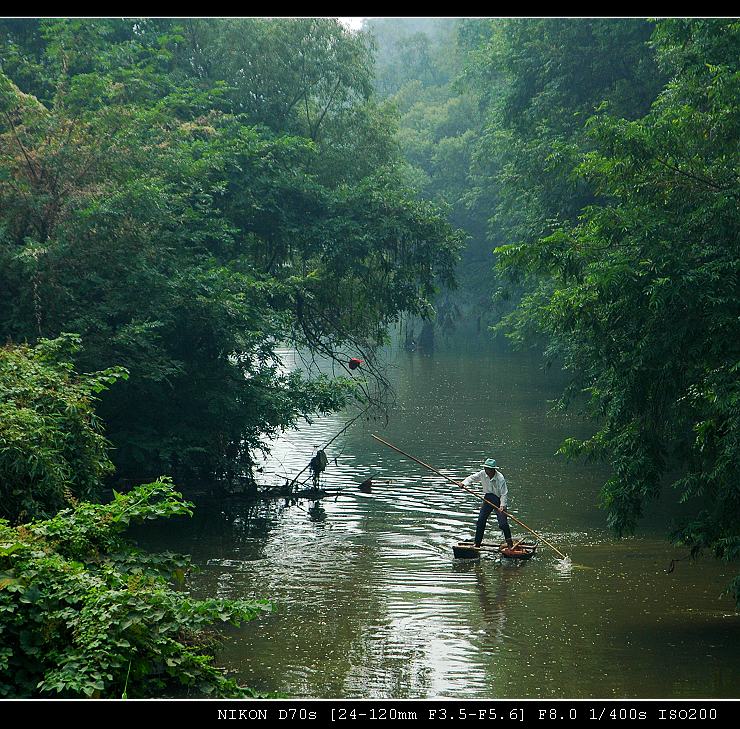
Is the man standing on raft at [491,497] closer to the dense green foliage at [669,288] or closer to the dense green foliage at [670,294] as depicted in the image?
the dense green foliage at [669,288]

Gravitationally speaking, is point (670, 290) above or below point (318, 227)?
below

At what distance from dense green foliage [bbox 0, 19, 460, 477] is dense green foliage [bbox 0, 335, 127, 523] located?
340cm

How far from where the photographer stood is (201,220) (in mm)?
20688

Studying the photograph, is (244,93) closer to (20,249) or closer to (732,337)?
(20,249)

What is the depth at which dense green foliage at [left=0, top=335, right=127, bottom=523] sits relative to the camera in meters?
11.4

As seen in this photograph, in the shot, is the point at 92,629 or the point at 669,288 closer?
the point at 92,629

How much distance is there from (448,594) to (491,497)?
294 centimetres

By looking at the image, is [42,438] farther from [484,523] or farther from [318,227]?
[318,227]

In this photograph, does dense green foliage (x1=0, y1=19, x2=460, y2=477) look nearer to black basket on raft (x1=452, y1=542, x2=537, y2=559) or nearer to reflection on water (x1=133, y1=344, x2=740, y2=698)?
reflection on water (x1=133, y1=344, x2=740, y2=698)

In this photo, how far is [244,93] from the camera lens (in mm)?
26266

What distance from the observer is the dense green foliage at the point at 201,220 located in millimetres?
17844

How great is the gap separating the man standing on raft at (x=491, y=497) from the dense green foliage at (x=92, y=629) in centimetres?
744

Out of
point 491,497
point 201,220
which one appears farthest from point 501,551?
point 201,220

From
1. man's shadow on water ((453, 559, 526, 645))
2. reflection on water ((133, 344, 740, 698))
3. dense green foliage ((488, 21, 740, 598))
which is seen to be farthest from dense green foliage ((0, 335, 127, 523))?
dense green foliage ((488, 21, 740, 598))
